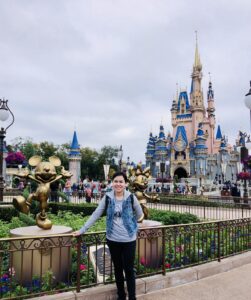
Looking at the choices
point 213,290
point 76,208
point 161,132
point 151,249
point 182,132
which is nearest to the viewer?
point 213,290

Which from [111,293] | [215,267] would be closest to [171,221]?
[215,267]

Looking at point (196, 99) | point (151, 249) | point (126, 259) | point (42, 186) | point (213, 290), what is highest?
point (196, 99)

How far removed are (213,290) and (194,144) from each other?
178ft

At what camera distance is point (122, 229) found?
153 inches

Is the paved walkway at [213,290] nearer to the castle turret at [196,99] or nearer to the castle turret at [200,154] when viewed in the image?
the castle turret at [200,154]

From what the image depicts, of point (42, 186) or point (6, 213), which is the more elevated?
point (42, 186)

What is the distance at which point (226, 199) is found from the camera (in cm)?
1938

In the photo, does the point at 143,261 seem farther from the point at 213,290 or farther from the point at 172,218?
the point at 172,218

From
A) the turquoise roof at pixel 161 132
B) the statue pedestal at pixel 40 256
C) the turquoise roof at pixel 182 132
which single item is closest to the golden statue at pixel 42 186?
the statue pedestal at pixel 40 256

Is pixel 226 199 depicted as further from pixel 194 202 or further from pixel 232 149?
pixel 232 149

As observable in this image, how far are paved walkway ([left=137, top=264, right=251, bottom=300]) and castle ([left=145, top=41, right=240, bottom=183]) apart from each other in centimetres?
4999

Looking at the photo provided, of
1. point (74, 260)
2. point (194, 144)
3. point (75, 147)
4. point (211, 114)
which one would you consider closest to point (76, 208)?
point (74, 260)

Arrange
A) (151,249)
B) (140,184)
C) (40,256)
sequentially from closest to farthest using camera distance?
1. (40,256)
2. (151,249)
3. (140,184)

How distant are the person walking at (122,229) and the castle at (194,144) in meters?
51.6
